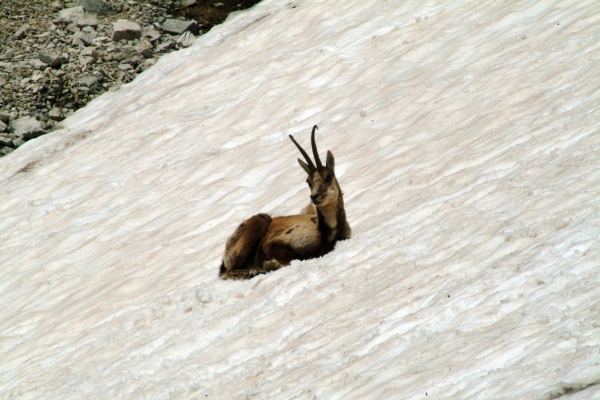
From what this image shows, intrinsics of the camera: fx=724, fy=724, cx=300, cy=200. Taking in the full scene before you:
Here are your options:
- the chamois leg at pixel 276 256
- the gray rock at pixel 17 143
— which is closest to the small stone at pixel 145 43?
the gray rock at pixel 17 143

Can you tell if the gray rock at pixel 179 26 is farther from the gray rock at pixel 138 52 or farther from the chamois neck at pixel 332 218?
the chamois neck at pixel 332 218

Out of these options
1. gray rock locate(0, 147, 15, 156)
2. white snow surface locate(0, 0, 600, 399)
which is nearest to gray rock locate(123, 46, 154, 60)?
white snow surface locate(0, 0, 600, 399)

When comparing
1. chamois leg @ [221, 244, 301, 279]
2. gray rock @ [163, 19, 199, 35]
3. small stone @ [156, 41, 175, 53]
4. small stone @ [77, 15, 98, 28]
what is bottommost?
chamois leg @ [221, 244, 301, 279]

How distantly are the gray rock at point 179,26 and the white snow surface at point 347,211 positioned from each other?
2.04 meters

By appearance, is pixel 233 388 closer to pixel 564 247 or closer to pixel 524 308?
pixel 524 308

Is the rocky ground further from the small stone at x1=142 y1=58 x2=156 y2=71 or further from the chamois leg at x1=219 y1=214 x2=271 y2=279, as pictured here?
the chamois leg at x1=219 y1=214 x2=271 y2=279

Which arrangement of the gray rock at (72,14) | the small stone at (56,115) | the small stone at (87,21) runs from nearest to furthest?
1. the small stone at (56,115)
2. the small stone at (87,21)
3. the gray rock at (72,14)

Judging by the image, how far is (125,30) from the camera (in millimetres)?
23156

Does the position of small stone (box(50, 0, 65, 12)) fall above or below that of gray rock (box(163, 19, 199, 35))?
above

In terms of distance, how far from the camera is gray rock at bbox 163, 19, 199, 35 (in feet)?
76.7

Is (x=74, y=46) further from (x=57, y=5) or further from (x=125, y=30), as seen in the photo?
(x=57, y=5)

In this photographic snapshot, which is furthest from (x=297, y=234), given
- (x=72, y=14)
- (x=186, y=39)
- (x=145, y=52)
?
(x=72, y=14)

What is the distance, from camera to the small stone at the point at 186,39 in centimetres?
2267

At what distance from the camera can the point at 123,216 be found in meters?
14.4
